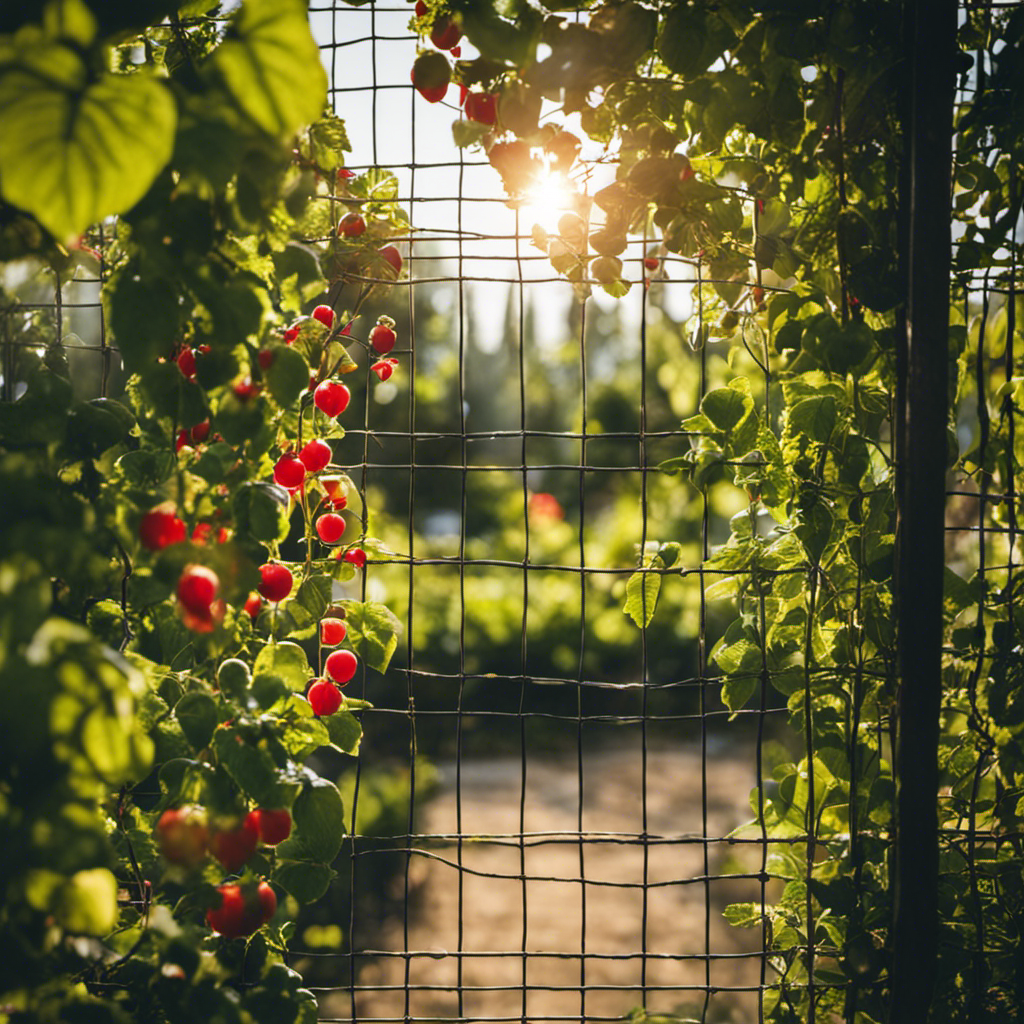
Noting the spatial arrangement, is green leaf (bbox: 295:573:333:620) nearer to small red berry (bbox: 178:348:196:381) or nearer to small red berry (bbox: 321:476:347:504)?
small red berry (bbox: 321:476:347:504)

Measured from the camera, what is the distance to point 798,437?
1107 millimetres

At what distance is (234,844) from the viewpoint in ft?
2.64

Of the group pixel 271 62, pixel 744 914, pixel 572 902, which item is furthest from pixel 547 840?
pixel 572 902

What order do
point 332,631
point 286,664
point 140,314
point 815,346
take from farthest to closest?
point 332,631, point 815,346, point 286,664, point 140,314

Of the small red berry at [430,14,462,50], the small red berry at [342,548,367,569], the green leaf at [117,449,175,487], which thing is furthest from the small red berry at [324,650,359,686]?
the small red berry at [430,14,462,50]

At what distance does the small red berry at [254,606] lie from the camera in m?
1.00

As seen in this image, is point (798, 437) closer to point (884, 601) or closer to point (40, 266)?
point (884, 601)

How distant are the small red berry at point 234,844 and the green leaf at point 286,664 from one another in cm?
16

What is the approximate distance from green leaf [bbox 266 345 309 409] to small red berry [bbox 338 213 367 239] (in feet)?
1.36

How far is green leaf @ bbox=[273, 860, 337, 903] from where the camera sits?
3.09 ft

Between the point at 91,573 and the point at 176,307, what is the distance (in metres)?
0.26

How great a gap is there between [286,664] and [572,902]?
2821 millimetres

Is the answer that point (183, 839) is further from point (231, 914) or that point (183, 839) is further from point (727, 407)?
point (727, 407)

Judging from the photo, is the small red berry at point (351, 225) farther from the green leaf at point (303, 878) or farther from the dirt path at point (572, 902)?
the dirt path at point (572, 902)
